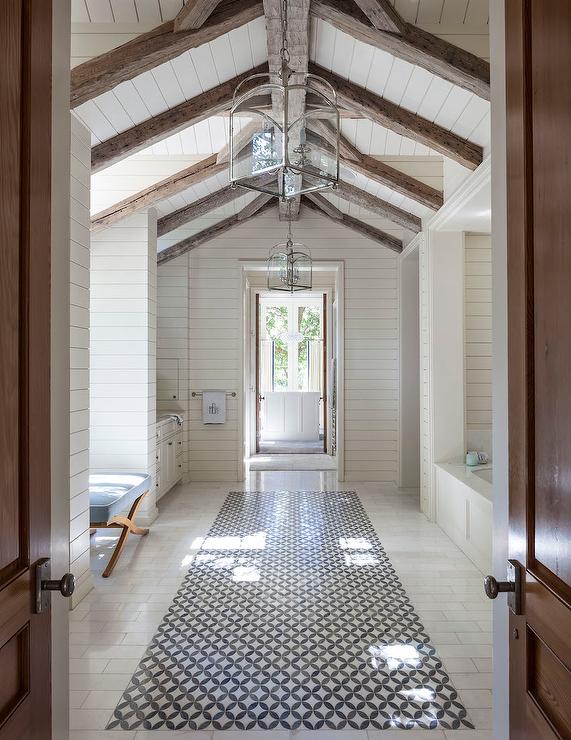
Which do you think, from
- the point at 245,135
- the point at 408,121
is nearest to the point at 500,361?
the point at 245,135

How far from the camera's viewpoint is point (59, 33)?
119cm

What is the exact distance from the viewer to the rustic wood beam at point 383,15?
270 cm

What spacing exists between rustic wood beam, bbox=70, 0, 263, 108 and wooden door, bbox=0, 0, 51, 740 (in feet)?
6.76

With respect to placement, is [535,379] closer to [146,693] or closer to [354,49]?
[146,693]

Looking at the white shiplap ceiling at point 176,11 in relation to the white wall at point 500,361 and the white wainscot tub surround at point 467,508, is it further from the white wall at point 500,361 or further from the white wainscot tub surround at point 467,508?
the white wainscot tub surround at point 467,508

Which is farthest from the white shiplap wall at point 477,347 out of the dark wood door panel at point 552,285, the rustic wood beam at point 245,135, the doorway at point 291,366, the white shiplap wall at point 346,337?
the doorway at point 291,366

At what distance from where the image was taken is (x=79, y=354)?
130 inches

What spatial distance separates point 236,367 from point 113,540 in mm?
2729

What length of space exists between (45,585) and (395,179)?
432 centimetres

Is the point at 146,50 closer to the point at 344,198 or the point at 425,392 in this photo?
the point at 344,198

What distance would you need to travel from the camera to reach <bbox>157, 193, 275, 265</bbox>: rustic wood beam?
20.9 ft

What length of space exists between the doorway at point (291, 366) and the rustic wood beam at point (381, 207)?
4.62 meters

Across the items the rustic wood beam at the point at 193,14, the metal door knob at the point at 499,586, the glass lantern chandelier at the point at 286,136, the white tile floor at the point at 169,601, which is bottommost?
the white tile floor at the point at 169,601

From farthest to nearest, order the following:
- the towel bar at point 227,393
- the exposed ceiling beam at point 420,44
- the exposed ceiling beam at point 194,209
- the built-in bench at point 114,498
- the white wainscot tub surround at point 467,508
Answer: the towel bar at point 227,393
the exposed ceiling beam at point 194,209
the white wainscot tub surround at point 467,508
the built-in bench at point 114,498
the exposed ceiling beam at point 420,44
